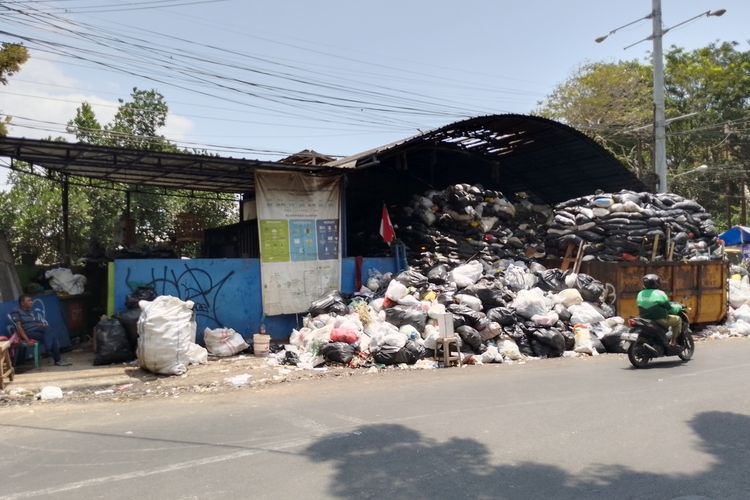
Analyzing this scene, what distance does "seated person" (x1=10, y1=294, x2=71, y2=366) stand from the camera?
27.4ft

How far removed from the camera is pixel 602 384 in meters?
7.07

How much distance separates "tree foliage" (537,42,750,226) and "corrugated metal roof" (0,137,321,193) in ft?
70.4

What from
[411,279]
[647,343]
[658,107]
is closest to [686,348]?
[647,343]

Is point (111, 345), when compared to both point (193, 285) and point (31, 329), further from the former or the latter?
point (193, 285)

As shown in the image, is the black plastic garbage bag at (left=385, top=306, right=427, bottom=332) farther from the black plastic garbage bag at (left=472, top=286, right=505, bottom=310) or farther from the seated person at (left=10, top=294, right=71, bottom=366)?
the seated person at (left=10, top=294, right=71, bottom=366)

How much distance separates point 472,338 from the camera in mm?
9492

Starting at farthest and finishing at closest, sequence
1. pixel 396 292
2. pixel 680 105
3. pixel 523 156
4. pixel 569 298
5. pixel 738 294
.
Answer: pixel 680 105 → pixel 523 156 → pixel 738 294 → pixel 569 298 → pixel 396 292

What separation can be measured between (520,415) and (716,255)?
10657 millimetres

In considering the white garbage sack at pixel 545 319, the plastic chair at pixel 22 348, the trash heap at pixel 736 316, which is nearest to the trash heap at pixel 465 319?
the white garbage sack at pixel 545 319

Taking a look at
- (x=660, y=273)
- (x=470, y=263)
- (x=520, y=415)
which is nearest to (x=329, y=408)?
(x=520, y=415)

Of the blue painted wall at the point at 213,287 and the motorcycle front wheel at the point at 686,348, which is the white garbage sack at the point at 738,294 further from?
the blue painted wall at the point at 213,287

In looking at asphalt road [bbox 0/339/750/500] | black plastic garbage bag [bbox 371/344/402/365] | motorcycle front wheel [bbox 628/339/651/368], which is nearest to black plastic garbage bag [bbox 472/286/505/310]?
black plastic garbage bag [bbox 371/344/402/365]

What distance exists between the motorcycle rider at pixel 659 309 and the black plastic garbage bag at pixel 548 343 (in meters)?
1.68

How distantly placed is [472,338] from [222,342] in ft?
14.1
